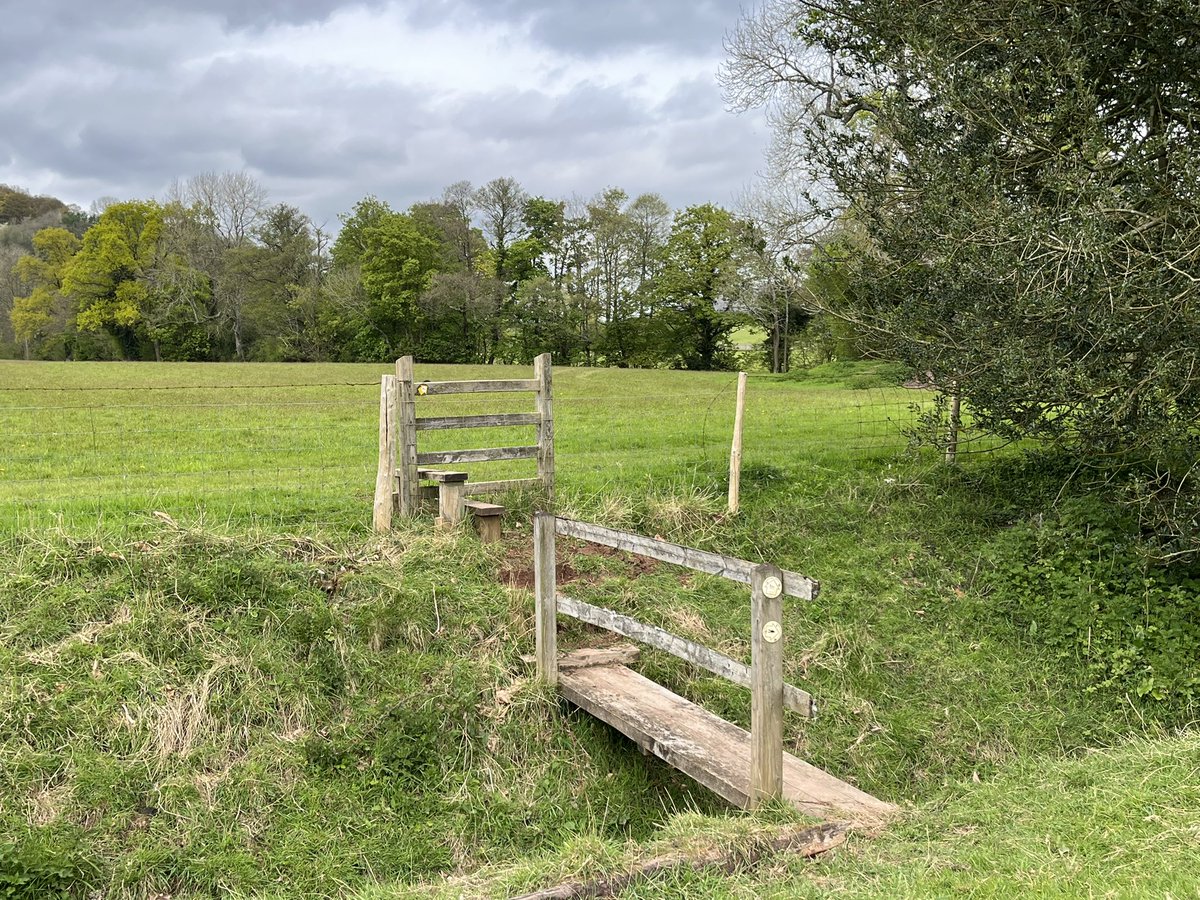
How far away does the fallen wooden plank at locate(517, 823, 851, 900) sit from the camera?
434 cm

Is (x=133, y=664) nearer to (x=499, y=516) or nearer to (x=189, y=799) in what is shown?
(x=189, y=799)

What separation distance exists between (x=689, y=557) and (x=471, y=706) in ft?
8.56

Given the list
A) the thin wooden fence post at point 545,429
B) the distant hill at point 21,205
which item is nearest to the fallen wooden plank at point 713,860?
the thin wooden fence post at point 545,429

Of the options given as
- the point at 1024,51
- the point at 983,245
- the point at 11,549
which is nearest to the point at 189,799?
A: the point at 11,549

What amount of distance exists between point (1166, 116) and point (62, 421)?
57.1 feet

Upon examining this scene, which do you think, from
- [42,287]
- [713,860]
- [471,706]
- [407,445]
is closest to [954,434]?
[407,445]

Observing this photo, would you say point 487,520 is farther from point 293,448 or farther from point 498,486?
point 293,448

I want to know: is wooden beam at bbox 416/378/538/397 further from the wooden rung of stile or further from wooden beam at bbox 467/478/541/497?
wooden beam at bbox 467/478/541/497

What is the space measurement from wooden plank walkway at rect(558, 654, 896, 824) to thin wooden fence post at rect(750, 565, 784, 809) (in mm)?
137

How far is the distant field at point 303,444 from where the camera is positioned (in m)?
9.94

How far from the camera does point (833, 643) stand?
8.63m

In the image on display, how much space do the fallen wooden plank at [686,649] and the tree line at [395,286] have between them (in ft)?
132

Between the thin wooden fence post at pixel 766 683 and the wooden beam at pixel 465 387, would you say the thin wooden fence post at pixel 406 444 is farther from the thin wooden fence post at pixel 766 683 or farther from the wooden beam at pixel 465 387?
the thin wooden fence post at pixel 766 683

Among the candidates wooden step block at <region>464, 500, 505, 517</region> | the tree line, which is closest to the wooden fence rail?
wooden step block at <region>464, 500, 505, 517</region>
